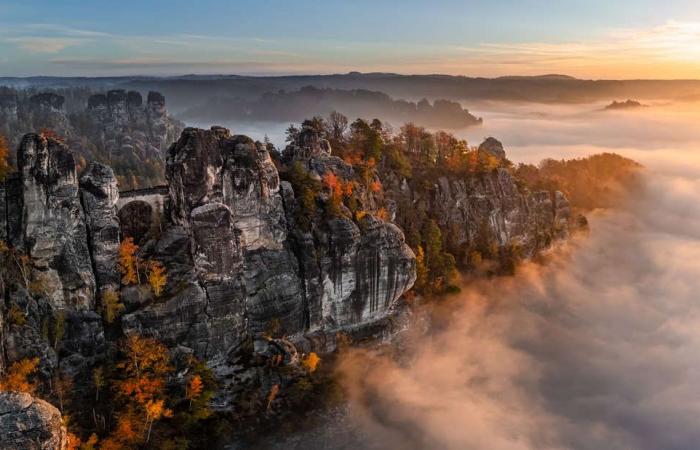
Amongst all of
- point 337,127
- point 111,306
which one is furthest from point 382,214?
point 111,306

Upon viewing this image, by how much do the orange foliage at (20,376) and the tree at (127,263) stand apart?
883cm

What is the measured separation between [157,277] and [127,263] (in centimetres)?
278

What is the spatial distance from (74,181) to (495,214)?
185 feet

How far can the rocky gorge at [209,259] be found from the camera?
4078 centimetres

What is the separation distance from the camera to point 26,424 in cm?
2525

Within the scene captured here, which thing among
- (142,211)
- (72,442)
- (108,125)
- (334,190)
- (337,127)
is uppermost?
(337,127)

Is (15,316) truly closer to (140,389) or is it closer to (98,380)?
(98,380)

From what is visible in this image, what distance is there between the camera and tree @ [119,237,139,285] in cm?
4388

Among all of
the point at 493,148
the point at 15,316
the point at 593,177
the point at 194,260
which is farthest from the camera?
the point at 593,177

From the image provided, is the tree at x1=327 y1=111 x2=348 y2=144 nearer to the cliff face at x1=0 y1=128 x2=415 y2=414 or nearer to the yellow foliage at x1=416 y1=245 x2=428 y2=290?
the yellow foliage at x1=416 y1=245 x2=428 y2=290

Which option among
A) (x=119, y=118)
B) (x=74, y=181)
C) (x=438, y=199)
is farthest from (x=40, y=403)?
(x=119, y=118)

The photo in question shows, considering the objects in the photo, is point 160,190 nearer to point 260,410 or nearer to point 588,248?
point 260,410

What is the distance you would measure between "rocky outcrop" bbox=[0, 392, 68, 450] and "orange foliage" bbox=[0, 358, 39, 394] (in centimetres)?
1176

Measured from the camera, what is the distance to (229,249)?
46656 millimetres
